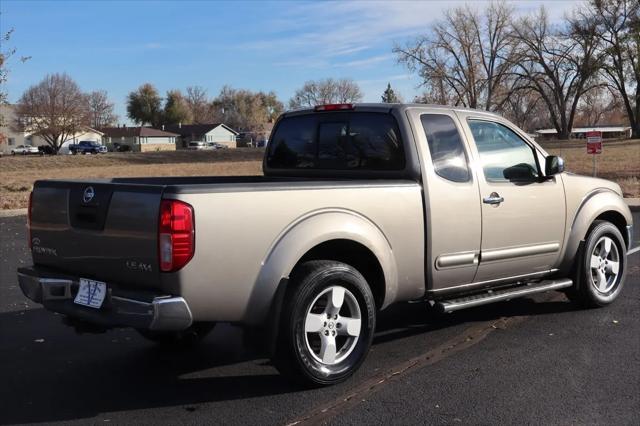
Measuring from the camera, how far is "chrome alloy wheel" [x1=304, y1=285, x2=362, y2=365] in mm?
4293

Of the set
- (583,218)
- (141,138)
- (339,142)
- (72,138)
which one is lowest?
(583,218)

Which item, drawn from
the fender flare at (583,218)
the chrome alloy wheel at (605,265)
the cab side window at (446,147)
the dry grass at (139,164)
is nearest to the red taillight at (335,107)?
the cab side window at (446,147)

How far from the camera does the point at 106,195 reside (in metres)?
4.04

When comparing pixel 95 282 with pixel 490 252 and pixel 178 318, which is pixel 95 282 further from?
pixel 490 252

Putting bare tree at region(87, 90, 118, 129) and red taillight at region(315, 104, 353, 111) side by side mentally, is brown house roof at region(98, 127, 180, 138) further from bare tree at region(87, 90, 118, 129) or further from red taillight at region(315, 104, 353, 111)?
red taillight at region(315, 104, 353, 111)

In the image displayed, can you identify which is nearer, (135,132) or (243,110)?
(135,132)

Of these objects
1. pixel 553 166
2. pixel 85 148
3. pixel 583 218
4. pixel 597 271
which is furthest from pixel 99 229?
pixel 85 148

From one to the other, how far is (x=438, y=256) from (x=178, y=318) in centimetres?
212

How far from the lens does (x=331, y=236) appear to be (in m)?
4.27

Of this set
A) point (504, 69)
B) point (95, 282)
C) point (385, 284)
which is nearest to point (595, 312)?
point (385, 284)

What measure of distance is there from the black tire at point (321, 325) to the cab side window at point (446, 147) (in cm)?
123

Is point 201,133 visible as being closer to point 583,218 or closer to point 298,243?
point 583,218

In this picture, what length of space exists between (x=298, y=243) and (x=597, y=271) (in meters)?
3.56

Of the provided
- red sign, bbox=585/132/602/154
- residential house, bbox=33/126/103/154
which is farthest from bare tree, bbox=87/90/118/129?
red sign, bbox=585/132/602/154
